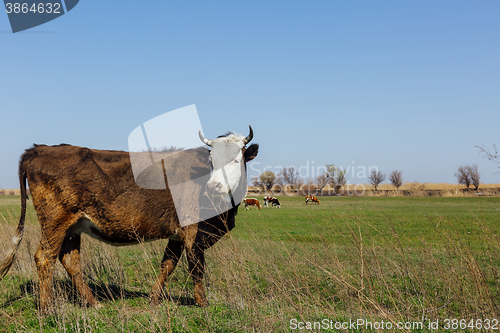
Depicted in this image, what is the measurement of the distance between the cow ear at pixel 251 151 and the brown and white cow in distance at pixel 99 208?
0.43 m

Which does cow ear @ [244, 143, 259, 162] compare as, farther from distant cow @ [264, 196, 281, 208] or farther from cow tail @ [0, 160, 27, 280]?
distant cow @ [264, 196, 281, 208]

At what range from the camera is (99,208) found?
5332mm

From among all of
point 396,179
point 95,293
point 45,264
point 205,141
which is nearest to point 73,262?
point 45,264

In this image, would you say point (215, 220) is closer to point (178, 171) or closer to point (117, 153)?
point (178, 171)

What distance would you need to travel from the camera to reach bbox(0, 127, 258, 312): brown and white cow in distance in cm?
526

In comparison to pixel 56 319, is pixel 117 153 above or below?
above

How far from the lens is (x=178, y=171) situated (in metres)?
6.01

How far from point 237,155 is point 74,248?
3233 mm

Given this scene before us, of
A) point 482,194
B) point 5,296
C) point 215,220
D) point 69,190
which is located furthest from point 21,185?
point 482,194

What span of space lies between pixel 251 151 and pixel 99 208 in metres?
2.76

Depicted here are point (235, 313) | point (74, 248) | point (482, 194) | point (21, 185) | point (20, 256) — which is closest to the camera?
point (235, 313)

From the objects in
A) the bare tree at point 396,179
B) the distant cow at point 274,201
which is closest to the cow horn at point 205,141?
the distant cow at point 274,201

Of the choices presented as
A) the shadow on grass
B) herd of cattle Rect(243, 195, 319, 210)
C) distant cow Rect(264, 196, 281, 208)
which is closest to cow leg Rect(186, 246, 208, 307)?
the shadow on grass

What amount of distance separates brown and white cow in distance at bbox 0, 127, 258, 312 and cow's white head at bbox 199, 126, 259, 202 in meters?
0.02
